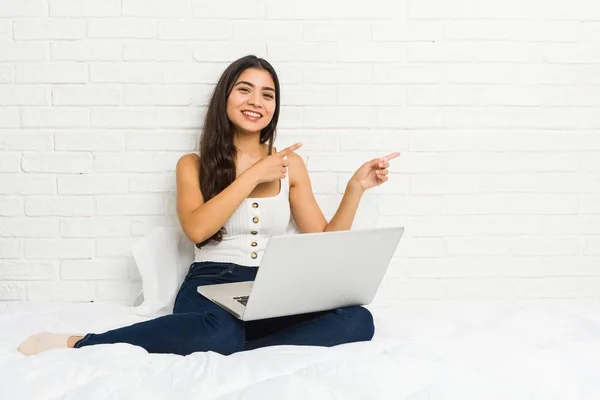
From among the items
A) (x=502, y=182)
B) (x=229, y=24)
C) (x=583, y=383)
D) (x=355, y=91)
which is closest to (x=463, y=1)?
(x=355, y=91)

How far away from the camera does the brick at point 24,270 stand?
7.09ft

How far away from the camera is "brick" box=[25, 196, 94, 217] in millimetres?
2141

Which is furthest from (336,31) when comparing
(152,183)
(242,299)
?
(242,299)

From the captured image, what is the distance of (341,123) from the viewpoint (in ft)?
7.10

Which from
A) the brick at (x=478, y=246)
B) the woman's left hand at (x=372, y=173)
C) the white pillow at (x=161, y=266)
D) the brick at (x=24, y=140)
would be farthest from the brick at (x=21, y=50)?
the brick at (x=478, y=246)

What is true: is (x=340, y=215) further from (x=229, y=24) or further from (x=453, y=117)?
(x=229, y=24)

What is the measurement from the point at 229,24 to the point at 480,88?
863 millimetres

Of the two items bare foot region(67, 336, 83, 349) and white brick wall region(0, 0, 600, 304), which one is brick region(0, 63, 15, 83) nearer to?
white brick wall region(0, 0, 600, 304)

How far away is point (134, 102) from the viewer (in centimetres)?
211

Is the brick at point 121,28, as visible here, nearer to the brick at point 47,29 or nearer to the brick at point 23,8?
the brick at point 47,29

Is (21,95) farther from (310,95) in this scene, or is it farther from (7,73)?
(310,95)

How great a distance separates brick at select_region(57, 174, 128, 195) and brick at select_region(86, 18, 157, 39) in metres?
0.45

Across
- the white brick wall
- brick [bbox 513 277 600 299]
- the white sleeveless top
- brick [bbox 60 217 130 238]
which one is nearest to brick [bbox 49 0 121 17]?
the white brick wall

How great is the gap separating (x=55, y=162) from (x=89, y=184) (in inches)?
5.1
